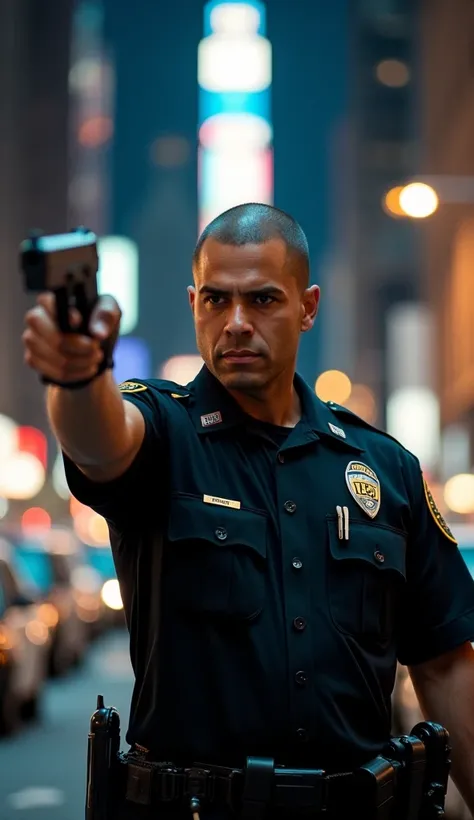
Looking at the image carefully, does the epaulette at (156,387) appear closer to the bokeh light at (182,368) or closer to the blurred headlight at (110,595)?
the blurred headlight at (110,595)

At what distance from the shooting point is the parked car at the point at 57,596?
21.5 meters

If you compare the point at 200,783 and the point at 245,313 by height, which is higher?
the point at 245,313

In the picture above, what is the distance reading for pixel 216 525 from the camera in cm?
350

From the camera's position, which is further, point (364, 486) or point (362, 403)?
point (362, 403)

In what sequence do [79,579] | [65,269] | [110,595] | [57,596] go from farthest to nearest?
[110,595] < [79,579] < [57,596] < [65,269]

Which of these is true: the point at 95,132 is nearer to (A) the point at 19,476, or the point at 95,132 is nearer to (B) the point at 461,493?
(A) the point at 19,476

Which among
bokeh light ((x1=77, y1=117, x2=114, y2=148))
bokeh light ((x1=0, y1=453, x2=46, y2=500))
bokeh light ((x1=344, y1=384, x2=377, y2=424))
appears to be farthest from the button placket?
bokeh light ((x1=77, y1=117, x2=114, y2=148))

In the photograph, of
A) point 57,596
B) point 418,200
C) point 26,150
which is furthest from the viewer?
point 26,150

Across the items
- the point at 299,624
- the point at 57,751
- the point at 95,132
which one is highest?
the point at 95,132

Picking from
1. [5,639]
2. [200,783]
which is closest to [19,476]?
[5,639]

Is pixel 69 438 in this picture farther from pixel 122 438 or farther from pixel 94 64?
pixel 94 64

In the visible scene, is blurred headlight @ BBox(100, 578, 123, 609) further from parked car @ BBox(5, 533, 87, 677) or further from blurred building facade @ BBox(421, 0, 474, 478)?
blurred building facade @ BBox(421, 0, 474, 478)

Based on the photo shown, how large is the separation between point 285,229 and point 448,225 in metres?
50.5

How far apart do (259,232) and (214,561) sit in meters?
0.73
